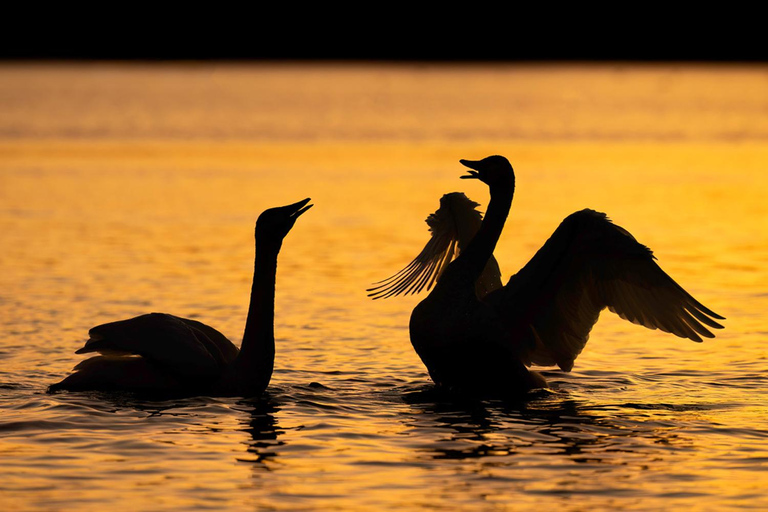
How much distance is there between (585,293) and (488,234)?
3.27 ft

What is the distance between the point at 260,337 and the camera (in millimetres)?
12039

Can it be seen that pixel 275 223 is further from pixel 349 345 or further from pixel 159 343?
pixel 349 345

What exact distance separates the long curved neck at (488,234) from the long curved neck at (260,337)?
1751mm

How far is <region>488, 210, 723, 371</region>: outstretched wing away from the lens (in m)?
12.3

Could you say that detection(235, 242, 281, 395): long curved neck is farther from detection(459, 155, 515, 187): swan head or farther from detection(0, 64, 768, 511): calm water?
detection(459, 155, 515, 187): swan head

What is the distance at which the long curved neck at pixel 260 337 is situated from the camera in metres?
12.1

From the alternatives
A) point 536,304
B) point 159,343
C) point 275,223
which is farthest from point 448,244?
point 159,343

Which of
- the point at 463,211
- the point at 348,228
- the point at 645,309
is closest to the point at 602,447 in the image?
the point at 645,309

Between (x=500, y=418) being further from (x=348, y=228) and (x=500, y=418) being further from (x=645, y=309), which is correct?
(x=348, y=228)

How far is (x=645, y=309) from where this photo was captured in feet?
41.5

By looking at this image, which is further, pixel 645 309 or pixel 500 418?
pixel 645 309
